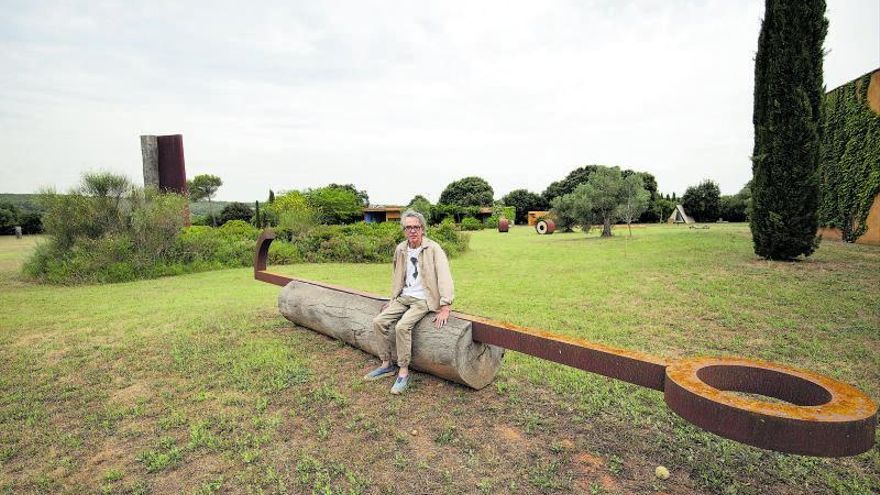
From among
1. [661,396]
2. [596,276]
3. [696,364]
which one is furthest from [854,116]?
[696,364]

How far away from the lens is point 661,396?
3.68 metres

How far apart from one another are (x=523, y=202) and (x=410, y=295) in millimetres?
49328

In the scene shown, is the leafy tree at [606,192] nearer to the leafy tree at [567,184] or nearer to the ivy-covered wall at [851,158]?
the ivy-covered wall at [851,158]

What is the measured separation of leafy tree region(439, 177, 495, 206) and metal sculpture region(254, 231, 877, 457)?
196ft

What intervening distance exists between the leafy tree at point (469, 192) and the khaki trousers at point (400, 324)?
192 feet

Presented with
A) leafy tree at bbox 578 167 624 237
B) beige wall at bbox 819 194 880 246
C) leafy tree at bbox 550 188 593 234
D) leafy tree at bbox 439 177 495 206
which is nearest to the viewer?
beige wall at bbox 819 194 880 246

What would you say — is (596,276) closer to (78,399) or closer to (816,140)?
(816,140)

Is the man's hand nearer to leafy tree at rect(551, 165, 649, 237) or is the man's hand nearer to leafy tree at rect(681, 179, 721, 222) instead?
leafy tree at rect(551, 165, 649, 237)

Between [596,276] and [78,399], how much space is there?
29.1 ft

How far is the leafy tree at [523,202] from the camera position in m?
51.3

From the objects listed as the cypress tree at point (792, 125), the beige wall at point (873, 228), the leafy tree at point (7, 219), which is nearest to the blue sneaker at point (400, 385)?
the cypress tree at point (792, 125)

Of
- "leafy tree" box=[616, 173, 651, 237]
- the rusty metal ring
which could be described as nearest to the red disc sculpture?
"leafy tree" box=[616, 173, 651, 237]

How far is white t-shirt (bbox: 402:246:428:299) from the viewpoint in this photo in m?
3.98

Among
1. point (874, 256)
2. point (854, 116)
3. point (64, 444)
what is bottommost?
point (64, 444)
